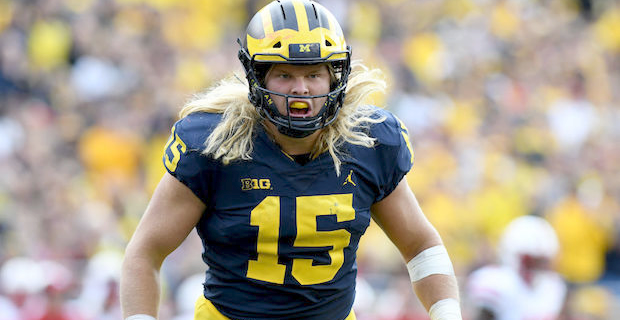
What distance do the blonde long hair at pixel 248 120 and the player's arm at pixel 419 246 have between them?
0.91ft

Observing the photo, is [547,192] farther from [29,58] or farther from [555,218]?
[29,58]

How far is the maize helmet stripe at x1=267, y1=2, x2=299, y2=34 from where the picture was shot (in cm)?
326

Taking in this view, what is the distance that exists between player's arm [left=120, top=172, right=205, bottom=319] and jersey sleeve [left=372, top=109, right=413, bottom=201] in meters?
0.65

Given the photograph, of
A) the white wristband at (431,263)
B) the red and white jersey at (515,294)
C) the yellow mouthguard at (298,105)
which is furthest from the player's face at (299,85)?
the red and white jersey at (515,294)

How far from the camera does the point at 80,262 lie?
25.1ft

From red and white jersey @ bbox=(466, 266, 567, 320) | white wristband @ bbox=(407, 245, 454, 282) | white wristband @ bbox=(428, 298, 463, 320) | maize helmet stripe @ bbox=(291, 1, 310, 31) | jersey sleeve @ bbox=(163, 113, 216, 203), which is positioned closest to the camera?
jersey sleeve @ bbox=(163, 113, 216, 203)

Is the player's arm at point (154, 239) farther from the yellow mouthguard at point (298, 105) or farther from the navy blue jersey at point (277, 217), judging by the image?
Answer: the yellow mouthguard at point (298, 105)

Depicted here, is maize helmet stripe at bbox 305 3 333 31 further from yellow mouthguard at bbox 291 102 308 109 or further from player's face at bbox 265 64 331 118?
yellow mouthguard at bbox 291 102 308 109

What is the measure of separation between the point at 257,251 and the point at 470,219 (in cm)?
552

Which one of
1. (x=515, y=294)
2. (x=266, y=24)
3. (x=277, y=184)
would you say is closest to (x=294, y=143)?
(x=277, y=184)

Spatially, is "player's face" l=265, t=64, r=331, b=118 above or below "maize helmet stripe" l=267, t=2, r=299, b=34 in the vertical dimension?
A: below

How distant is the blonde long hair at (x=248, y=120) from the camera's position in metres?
3.20

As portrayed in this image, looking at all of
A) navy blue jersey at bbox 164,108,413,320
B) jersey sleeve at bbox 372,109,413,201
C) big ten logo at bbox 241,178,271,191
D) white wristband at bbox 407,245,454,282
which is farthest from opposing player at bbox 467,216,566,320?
big ten logo at bbox 241,178,271,191

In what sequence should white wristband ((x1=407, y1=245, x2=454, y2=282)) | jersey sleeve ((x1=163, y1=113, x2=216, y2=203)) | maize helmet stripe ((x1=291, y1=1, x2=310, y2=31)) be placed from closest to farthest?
jersey sleeve ((x1=163, y1=113, x2=216, y2=203)) < maize helmet stripe ((x1=291, y1=1, x2=310, y2=31)) < white wristband ((x1=407, y1=245, x2=454, y2=282))
